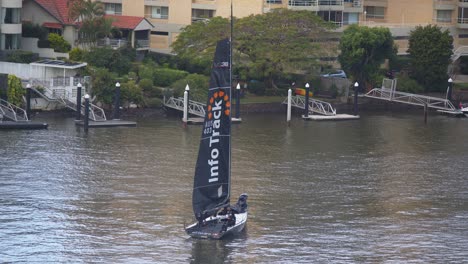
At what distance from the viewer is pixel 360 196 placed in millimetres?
63125

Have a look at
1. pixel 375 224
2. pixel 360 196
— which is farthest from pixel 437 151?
pixel 375 224

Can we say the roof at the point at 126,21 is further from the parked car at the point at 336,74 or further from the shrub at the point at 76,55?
the parked car at the point at 336,74

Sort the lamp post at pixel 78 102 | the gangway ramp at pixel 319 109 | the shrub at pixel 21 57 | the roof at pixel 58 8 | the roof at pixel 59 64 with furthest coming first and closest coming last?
the roof at pixel 58 8, the shrub at pixel 21 57, the gangway ramp at pixel 319 109, the roof at pixel 59 64, the lamp post at pixel 78 102

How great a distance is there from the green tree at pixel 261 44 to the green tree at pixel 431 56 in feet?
33.4

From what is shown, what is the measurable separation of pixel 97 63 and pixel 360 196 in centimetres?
3547

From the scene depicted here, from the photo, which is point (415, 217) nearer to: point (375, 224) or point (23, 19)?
point (375, 224)

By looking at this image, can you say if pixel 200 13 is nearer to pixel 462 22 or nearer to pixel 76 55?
pixel 76 55

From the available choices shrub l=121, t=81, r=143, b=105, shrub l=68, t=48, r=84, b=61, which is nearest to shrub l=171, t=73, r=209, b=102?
shrub l=121, t=81, r=143, b=105

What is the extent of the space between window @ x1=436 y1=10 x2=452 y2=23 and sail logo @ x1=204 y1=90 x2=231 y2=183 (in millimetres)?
64721

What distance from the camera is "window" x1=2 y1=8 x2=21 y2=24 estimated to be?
308ft

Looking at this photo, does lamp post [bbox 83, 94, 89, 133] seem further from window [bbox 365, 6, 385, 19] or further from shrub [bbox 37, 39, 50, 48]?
window [bbox 365, 6, 385, 19]

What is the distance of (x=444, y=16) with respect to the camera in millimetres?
115000

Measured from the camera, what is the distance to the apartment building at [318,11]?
351 feet

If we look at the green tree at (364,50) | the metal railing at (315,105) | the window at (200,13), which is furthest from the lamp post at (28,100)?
the green tree at (364,50)
